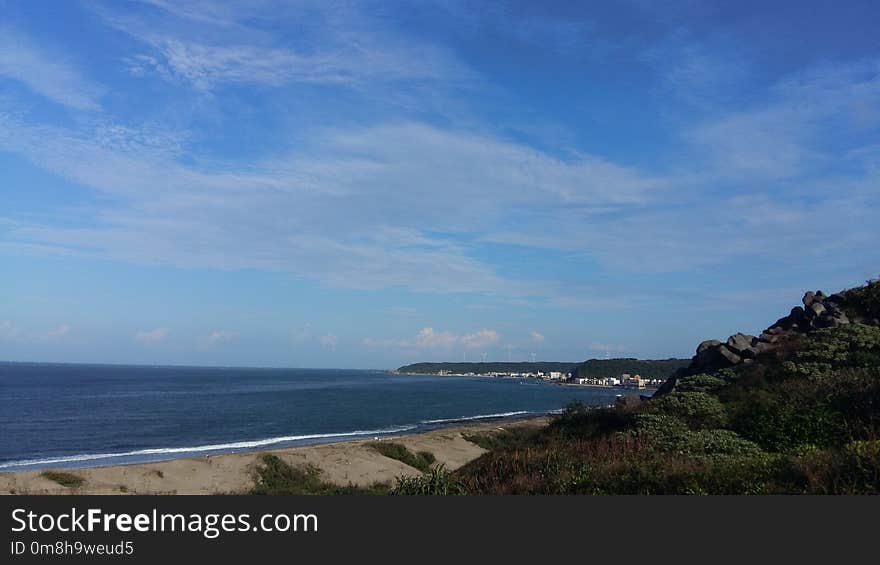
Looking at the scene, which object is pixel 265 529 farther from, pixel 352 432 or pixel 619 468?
pixel 352 432

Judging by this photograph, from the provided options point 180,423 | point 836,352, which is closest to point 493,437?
point 836,352

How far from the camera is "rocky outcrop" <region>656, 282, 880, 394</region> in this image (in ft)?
83.5

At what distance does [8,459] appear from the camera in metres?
48.8

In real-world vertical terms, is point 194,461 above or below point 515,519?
below

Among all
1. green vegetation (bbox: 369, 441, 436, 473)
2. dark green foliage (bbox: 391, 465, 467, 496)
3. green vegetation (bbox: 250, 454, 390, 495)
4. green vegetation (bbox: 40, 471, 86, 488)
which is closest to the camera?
dark green foliage (bbox: 391, 465, 467, 496)

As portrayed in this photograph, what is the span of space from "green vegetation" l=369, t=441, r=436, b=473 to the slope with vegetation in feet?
70.4

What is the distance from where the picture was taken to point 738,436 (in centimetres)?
1532

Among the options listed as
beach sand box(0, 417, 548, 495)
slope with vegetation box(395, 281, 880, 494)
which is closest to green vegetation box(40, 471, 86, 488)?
beach sand box(0, 417, 548, 495)

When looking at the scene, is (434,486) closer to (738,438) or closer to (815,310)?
(738,438)

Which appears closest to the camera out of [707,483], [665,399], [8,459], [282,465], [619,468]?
[707,483]

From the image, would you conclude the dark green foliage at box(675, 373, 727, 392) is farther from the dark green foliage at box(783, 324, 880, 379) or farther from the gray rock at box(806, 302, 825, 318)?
the gray rock at box(806, 302, 825, 318)

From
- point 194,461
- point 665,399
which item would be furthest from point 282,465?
point 665,399

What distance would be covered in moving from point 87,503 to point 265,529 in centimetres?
265

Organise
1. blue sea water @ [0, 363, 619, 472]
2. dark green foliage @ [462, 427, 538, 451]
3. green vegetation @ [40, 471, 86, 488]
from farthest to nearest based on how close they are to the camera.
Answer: blue sea water @ [0, 363, 619, 472] < dark green foliage @ [462, 427, 538, 451] < green vegetation @ [40, 471, 86, 488]
